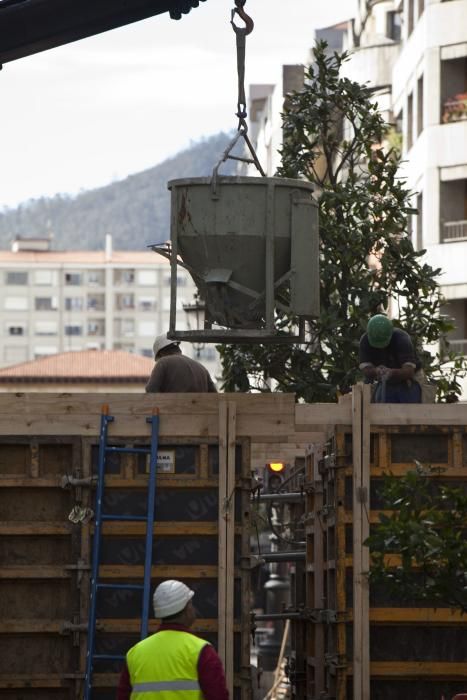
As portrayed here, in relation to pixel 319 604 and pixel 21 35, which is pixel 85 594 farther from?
pixel 21 35

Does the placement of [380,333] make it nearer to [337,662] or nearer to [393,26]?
[337,662]

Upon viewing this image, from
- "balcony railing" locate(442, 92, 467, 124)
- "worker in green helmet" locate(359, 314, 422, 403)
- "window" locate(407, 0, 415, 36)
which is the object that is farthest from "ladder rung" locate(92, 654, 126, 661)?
"window" locate(407, 0, 415, 36)

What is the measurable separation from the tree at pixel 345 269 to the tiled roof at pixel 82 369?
115m

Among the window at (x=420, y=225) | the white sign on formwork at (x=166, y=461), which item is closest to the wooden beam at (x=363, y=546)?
the white sign on formwork at (x=166, y=461)

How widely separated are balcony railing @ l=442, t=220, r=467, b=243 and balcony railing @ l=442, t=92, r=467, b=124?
2.32 metres

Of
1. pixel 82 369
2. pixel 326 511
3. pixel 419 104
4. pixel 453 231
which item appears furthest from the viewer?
pixel 82 369

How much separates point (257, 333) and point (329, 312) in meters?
7.65

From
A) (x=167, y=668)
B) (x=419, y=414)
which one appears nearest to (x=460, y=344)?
(x=419, y=414)

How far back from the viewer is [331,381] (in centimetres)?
2202

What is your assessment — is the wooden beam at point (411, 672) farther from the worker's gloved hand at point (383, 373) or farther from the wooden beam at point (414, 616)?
the worker's gloved hand at point (383, 373)

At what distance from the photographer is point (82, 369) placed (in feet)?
472

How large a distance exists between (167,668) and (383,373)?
235 inches

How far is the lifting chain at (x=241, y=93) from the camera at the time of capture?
14.0 meters

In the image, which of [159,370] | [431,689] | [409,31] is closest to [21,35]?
[159,370]
